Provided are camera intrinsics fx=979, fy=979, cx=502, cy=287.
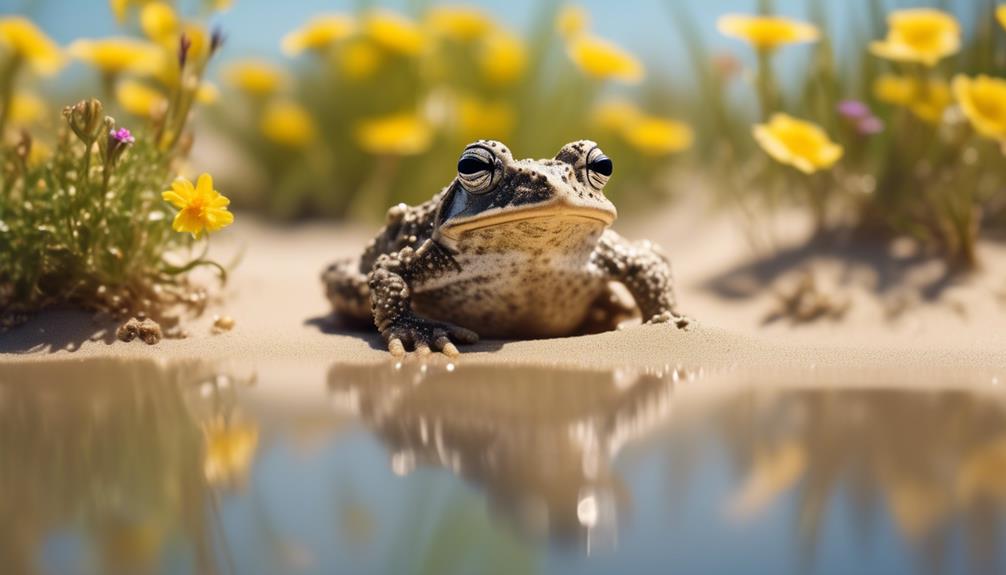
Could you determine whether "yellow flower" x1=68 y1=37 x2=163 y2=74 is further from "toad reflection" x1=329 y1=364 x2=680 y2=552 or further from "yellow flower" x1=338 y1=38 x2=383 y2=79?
"yellow flower" x1=338 y1=38 x2=383 y2=79

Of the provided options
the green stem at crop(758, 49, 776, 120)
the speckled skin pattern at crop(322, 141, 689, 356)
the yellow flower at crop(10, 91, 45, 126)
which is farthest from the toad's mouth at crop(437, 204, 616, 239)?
the yellow flower at crop(10, 91, 45, 126)

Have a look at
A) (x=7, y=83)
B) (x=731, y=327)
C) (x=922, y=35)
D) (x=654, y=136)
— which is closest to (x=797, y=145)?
(x=922, y=35)

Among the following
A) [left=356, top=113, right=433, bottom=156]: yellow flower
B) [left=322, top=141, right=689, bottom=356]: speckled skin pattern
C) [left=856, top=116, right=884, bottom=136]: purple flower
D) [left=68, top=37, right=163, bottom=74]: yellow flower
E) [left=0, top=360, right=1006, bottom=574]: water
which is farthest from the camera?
[left=356, top=113, right=433, bottom=156]: yellow flower

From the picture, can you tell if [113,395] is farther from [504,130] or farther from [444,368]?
[504,130]

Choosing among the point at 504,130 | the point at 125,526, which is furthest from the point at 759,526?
the point at 504,130

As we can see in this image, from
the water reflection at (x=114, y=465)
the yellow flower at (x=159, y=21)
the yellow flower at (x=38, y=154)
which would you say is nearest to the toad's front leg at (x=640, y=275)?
the water reflection at (x=114, y=465)

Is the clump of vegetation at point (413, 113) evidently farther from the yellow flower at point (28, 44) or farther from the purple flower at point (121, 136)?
the purple flower at point (121, 136)
